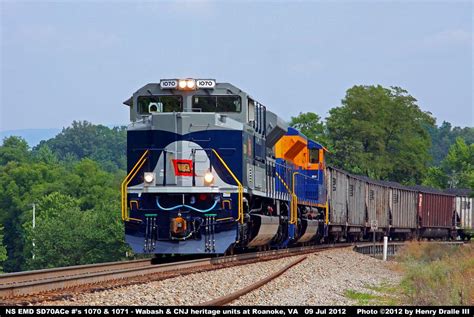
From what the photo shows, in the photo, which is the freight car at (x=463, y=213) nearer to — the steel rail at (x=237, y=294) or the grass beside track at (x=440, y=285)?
the grass beside track at (x=440, y=285)

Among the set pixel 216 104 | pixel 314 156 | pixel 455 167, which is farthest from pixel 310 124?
pixel 216 104

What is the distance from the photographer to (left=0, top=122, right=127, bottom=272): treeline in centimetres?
7138

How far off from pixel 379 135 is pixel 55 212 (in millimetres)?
31568

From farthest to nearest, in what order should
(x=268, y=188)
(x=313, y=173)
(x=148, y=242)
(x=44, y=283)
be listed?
(x=313, y=173) → (x=268, y=188) → (x=148, y=242) → (x=44, y=283)

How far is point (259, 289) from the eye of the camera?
14594 millimetres

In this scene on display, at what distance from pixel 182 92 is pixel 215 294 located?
296 inches

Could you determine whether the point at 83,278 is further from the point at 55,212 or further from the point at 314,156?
the point at 55,212

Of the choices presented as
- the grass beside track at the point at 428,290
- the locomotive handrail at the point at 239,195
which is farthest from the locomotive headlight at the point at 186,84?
the grass beside track at the point at 428,290

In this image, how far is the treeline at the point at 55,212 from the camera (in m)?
71.4

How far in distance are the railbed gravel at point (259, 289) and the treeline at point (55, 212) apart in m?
47.4

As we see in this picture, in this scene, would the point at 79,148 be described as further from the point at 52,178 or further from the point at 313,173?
the point at 313,173

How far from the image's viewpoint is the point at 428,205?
166ft
